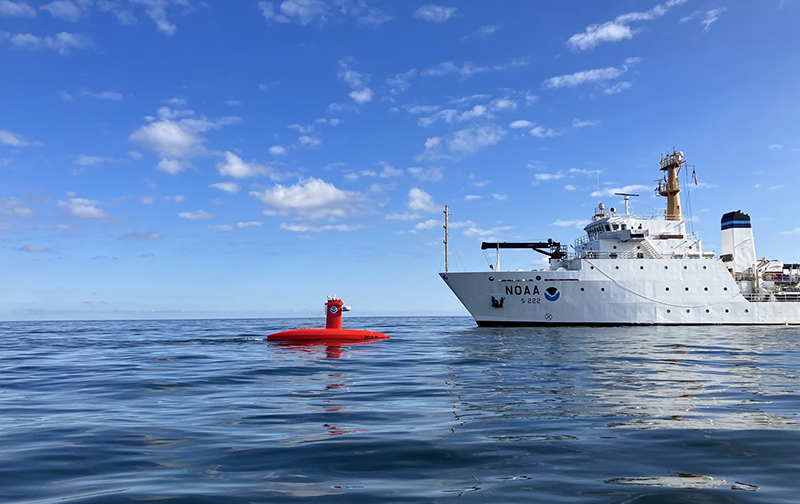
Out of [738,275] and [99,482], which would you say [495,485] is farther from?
[738,275]

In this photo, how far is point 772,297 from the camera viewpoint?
36.7m

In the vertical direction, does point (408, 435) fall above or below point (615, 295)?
below

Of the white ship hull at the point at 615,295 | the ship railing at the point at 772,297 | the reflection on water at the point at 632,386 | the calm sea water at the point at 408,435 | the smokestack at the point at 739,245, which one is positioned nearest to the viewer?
the calm sea water at the point at 408,435

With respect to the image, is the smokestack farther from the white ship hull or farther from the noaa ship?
the white ship hull

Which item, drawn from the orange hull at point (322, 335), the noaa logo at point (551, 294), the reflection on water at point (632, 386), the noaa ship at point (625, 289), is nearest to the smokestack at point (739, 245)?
the noaa ship at point (625, 289)

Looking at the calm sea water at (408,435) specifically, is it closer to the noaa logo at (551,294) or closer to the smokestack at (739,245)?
the noaa logo at (551,294)

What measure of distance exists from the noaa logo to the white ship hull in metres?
0.07

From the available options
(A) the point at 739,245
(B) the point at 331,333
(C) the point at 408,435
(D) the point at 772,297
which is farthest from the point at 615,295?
(C) the point at 408,435

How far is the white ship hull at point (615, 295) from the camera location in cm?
3391

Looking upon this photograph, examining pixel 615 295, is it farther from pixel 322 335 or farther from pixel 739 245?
pixel 322 335

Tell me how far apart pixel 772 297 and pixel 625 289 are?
42.7 feet

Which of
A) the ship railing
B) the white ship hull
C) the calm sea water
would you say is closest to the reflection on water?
the calm sea water

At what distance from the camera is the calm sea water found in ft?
14.8

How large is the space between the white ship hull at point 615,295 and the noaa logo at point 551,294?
7 centimetres
